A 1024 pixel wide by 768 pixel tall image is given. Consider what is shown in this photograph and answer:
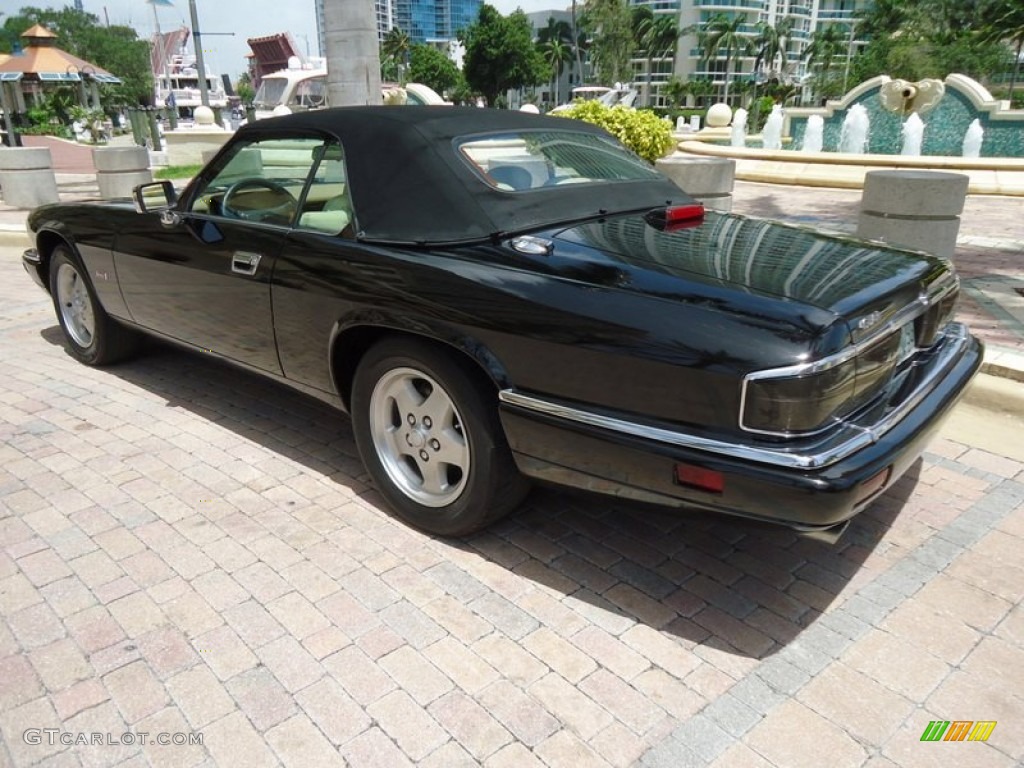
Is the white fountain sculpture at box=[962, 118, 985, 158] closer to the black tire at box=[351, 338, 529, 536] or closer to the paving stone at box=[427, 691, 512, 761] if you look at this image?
the black tire at box=[351, 338, 529, 536]

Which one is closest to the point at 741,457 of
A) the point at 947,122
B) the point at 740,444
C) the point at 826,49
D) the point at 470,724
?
the point at 740,444

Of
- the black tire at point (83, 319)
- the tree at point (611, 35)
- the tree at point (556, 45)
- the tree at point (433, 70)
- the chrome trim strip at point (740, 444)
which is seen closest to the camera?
the chrome trim strip at point (740, 444)

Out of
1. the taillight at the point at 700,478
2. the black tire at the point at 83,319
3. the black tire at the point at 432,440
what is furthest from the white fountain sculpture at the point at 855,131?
the taillight at the point at 700,478

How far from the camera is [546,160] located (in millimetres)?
3361

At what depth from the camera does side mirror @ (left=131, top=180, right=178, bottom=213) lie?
414 centimetres

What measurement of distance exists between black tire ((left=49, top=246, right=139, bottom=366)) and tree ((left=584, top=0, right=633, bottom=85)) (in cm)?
7411

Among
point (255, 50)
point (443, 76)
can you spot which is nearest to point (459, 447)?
point (443, 76)

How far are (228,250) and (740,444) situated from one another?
8.33 feet

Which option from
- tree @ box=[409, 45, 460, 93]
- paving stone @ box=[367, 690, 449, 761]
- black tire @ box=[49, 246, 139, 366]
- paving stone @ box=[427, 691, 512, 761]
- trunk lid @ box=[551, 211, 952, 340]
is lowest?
paving stone @ box=[427, 691, 512, 761]

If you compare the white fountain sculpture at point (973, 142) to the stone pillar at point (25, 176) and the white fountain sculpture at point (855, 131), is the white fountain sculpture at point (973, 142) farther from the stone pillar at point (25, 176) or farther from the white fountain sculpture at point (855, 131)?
the stone pillar at point (25, 176)

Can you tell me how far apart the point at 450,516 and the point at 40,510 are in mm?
1838

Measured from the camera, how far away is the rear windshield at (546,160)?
312 centimetres

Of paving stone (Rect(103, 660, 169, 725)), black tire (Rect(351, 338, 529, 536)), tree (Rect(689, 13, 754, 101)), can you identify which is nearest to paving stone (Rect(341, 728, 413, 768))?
paving stone (Rect(103, 660, 169, 725))

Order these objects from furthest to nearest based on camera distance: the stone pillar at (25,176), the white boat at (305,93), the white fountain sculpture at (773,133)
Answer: the white fountain sculpture at (773,133) < the white boat at (305,93) < the stone pillar at (25,176)
